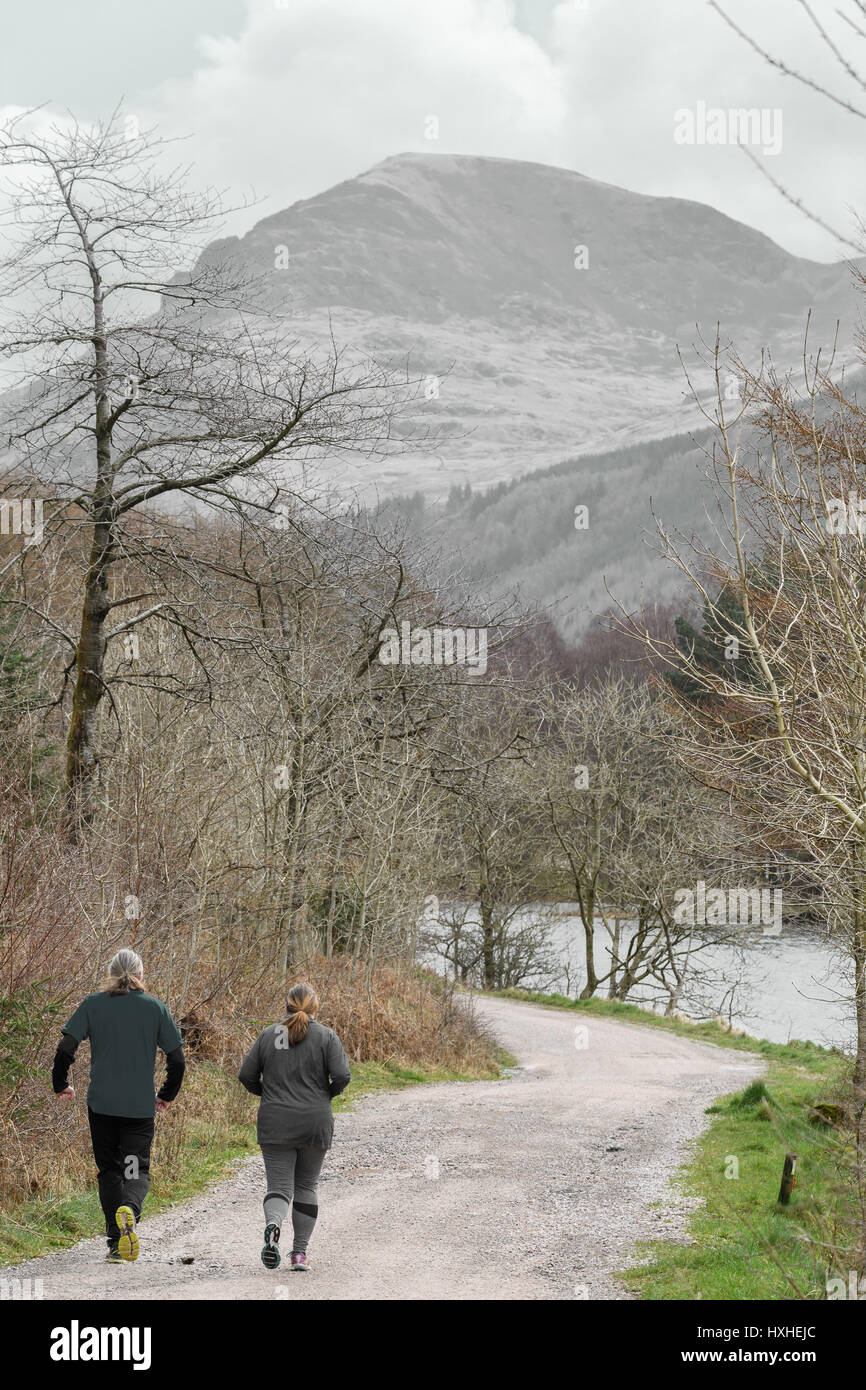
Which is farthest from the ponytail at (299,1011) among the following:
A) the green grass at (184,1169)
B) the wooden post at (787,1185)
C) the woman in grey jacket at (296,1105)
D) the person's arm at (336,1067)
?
the wooden post at (787,1185)

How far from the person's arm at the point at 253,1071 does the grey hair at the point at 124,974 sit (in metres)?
0.82

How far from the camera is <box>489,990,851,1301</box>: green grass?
7527 mm

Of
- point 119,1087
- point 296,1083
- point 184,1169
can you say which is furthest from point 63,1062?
point 184,1169

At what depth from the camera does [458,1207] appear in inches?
401

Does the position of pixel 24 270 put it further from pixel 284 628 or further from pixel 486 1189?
pixel 486 1189

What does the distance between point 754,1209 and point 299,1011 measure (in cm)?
468

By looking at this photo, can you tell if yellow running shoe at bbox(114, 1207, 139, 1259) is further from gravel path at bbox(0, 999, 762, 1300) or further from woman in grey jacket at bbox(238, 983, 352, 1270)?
woman in grey jacket at bbox(238, 983, 352, 1270)

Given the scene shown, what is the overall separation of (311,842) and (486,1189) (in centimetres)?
840

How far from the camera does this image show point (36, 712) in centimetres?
1558

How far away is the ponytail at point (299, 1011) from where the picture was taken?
7957 millimetres

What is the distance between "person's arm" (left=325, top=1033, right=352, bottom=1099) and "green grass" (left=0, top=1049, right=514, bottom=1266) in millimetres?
2064
